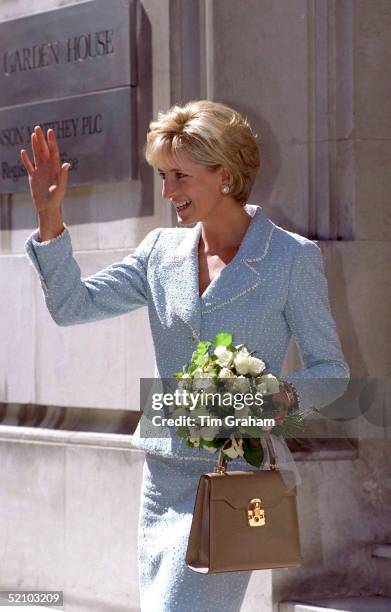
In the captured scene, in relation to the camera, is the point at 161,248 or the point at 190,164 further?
the point at 161,248

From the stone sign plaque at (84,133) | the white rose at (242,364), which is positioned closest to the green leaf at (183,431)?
the white rose at (242,364)

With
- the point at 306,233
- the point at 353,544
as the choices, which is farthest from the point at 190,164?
the point at 353,544

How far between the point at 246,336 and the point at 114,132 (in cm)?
303

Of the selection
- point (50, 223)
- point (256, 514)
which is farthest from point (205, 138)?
point (256, 514)

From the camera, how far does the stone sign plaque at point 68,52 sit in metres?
6.92

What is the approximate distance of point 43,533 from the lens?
23.1 feet

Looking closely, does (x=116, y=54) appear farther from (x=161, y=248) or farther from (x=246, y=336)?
(x=246, y=336)

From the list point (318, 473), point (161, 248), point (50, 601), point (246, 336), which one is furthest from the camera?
point (50, 601)

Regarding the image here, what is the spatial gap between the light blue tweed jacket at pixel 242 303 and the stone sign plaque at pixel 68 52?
2813mm

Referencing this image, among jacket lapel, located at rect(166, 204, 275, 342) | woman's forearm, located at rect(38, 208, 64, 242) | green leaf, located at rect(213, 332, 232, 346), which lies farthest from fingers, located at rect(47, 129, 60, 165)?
green leaf, located at rect(213, 332, 232, 346)

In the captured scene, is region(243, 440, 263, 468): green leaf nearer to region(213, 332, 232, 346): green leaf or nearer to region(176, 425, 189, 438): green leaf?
region(176, 425, 189, 438): green leaf

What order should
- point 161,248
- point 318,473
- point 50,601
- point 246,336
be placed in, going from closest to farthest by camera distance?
point 246,336
point 161,248
point 318,473
point 50,601

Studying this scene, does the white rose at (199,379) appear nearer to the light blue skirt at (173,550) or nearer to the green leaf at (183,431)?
the green leaf at (183,431)

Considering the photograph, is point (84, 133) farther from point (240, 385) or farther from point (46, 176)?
point (240, 385)
